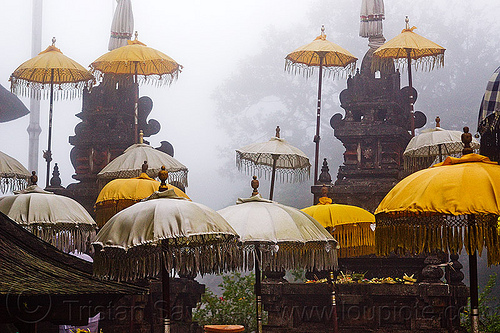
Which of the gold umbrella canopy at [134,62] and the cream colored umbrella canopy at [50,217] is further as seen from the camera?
the gold umbrella canopy at [134,62]

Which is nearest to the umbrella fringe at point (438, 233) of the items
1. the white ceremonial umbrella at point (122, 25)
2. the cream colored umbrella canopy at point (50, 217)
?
the cream colored umbrella canopy at point (50, 217)

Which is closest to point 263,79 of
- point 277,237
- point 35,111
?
point 35,111

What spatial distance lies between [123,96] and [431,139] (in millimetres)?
5659

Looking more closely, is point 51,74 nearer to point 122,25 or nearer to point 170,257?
point 122,25

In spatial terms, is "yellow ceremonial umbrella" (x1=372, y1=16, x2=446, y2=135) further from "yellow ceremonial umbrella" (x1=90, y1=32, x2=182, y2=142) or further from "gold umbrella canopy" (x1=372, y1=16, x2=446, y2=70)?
"yellow ceremonial umbrella" (x1=90, y1=32, x2=182, y2=142)

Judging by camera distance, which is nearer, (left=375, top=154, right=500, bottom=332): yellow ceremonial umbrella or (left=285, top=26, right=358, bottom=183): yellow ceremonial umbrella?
(left=375, top=154, right=500, bottom=332): yellow ceremonial umbrella

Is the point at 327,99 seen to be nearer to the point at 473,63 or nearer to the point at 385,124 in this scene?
the point at 473,63

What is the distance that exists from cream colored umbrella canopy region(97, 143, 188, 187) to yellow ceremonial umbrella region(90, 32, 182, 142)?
1698mm

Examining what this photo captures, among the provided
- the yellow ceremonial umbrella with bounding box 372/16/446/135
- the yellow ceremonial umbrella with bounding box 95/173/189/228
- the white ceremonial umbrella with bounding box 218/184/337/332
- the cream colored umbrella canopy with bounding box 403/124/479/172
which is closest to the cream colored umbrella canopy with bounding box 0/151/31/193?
the yellow ceremonial umbrella with bounding box 95/173/189/228

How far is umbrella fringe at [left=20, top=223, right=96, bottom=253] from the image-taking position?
7016 millimetres

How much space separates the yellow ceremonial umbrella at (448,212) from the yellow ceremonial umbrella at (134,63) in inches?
267

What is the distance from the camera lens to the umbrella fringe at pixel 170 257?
4605 millimetres

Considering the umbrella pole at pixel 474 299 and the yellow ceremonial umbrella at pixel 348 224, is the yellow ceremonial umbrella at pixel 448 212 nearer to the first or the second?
the umbrella pole at pixel 474 299

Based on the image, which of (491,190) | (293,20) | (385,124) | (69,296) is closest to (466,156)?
(491,190)
